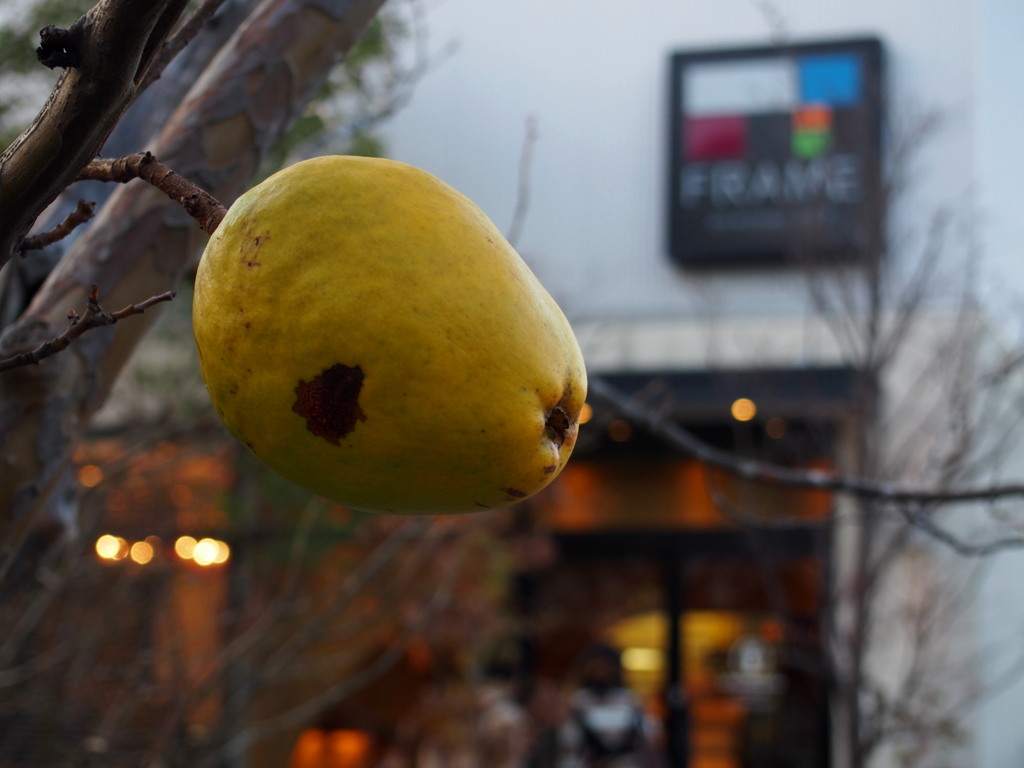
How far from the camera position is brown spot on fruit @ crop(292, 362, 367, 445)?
35.3 inches

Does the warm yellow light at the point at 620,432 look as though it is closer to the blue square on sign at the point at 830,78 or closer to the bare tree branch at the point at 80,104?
the blue square on sign at the point at 830,78

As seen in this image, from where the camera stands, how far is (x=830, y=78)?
10148 mm

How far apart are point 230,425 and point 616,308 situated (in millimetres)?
10645

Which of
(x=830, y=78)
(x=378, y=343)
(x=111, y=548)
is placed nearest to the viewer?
(x=378, y=343)

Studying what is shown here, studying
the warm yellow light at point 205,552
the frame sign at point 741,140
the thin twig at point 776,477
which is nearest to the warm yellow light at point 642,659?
the frame sign at point 741,140

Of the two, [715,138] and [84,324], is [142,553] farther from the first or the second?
[715,138]

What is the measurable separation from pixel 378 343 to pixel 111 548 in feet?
19.5

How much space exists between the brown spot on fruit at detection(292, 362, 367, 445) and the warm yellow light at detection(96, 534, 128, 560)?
5.63 metres

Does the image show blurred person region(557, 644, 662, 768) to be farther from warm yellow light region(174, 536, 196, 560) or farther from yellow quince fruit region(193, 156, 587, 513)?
yellow quince fruit region(193, 156, 587, 513)

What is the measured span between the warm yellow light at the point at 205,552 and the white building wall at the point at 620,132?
13.1 feet

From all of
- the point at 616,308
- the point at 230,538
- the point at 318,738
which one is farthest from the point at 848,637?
the point at 318,738

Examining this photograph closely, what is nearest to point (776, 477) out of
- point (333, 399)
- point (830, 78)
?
point (333, 399)

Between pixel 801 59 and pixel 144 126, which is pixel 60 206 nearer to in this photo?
pixel 144 126

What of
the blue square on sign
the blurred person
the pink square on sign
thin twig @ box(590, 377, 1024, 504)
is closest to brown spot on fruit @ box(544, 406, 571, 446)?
thin twig @ box(590, 377, 1024, 504)
